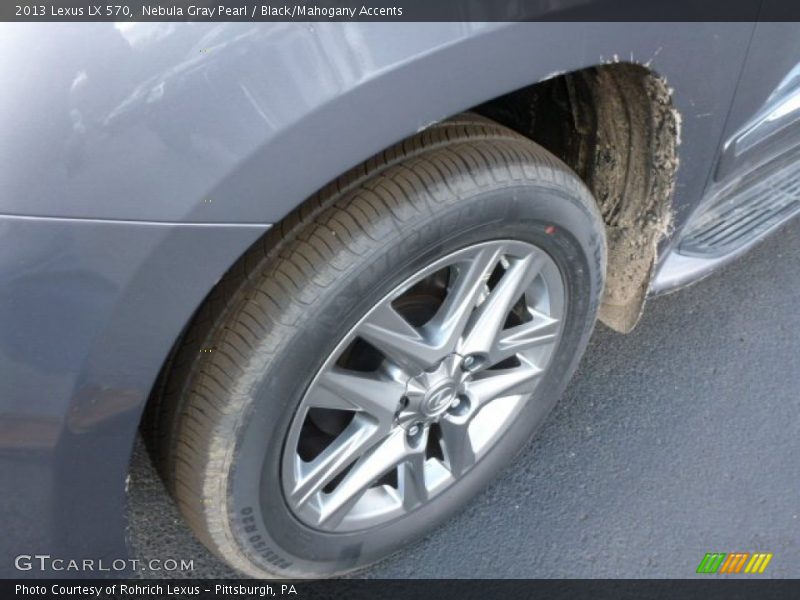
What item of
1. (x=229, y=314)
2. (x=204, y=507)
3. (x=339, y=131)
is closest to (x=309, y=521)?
(x=204, y=507)

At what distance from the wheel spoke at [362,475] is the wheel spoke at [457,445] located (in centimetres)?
12

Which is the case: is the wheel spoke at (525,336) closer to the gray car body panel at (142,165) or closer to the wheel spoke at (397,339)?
the wheel spoke at (397,339)

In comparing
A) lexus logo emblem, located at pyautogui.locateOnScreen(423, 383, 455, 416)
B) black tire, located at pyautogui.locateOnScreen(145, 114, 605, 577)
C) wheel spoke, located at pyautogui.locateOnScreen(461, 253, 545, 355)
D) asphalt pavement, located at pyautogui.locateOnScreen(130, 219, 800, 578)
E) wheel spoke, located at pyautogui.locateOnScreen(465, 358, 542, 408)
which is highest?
black tire, located at pyautogui.locateOnScreen(145, 114, 605, 577)

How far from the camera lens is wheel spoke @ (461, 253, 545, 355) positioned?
175cm

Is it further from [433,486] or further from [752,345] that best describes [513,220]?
[752,345]

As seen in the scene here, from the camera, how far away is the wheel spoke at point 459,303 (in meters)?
1.67

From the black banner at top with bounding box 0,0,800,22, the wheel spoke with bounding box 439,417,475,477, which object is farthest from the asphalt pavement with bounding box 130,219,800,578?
the black banner at top with bounding box 0,0,800,22

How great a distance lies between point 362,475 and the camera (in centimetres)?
177

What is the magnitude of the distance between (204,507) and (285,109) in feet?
2.51

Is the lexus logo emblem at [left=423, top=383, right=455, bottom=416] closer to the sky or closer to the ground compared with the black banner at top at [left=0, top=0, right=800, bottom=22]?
closer to the ground

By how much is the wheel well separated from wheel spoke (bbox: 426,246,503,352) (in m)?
0.43

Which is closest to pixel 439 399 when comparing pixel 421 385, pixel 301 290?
pixel 421 385

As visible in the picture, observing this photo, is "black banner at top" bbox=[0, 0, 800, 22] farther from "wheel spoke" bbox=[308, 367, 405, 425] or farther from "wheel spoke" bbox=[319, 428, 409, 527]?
"wheel spoke" bbox=[319, 428, 409, 527]

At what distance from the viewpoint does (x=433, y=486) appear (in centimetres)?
194
